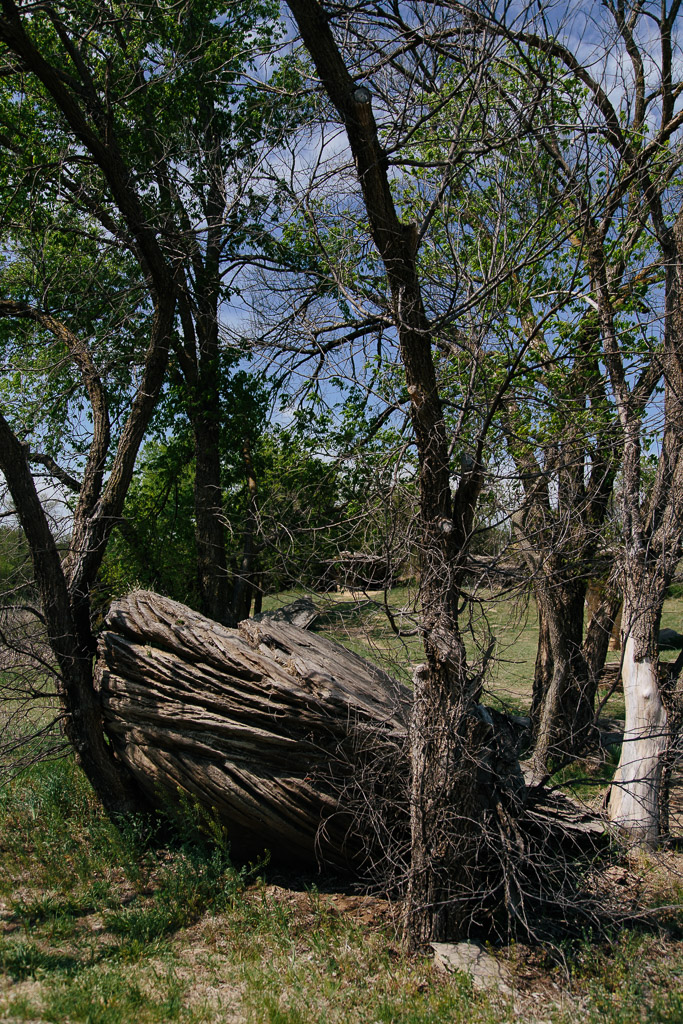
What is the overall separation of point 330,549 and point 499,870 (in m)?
2.88

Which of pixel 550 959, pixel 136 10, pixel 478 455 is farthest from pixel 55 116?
pixel 550 959

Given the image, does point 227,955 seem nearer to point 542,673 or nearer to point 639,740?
point 639,740

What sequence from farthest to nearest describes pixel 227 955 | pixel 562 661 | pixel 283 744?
pixel 562 661
pixel 283 744
pixel 227 955

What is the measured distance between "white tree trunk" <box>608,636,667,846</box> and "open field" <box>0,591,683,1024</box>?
1.52ft

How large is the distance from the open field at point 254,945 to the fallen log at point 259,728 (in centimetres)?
31

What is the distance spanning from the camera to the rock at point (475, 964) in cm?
404

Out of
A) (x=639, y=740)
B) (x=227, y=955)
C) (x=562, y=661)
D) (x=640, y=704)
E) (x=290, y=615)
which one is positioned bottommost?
(x=227, y=955)

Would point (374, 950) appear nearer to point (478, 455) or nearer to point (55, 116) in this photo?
point (478, 455)

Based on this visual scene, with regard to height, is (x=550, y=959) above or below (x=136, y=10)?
below

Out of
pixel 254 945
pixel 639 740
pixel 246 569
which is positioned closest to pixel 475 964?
pixel 254 945

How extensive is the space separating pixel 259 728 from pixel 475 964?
1973mm

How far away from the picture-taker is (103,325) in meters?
9.99

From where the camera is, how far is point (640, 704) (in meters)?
6.52

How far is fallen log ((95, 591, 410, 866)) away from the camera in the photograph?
5.10 meters
